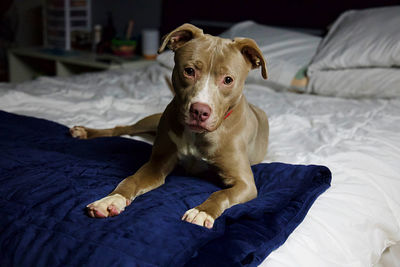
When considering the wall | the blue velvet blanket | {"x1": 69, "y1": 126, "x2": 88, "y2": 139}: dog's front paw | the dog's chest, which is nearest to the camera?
the blue velvet blanket

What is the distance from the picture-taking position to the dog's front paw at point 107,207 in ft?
3.35

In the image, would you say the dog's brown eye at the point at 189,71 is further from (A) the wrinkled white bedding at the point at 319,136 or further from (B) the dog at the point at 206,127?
(A) the wrinkled white bedding at the point at 319,136

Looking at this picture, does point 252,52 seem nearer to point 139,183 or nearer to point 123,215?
point 139,183

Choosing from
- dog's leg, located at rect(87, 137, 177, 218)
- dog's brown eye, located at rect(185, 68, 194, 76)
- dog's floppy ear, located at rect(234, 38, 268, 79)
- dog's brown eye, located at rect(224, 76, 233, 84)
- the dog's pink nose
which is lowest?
dog's leg, located at rect(87, 137, 177, 218)

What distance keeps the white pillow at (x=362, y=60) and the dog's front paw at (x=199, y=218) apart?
1.82 meters

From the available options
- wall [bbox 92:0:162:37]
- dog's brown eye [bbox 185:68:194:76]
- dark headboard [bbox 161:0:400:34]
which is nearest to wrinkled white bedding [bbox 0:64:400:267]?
dog's brown eye [bbox 185:68:194:76]

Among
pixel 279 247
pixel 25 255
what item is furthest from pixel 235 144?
pixel 25 255

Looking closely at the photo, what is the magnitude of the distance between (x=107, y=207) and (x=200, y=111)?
0.38 m

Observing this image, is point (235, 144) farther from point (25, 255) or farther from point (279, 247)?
point (25, 255)

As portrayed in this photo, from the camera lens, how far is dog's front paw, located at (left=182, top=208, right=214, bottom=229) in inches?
41.4

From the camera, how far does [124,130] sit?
182 centimetres

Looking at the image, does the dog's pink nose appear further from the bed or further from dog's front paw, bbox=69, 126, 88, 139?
dog's front paw, bbox=69, 126, 88, 139

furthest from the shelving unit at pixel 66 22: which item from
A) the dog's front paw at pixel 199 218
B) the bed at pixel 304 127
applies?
the dog's front paw at pixel 199 218

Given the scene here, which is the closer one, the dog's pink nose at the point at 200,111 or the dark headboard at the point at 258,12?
the dog's pink nose at the point at 200,111
